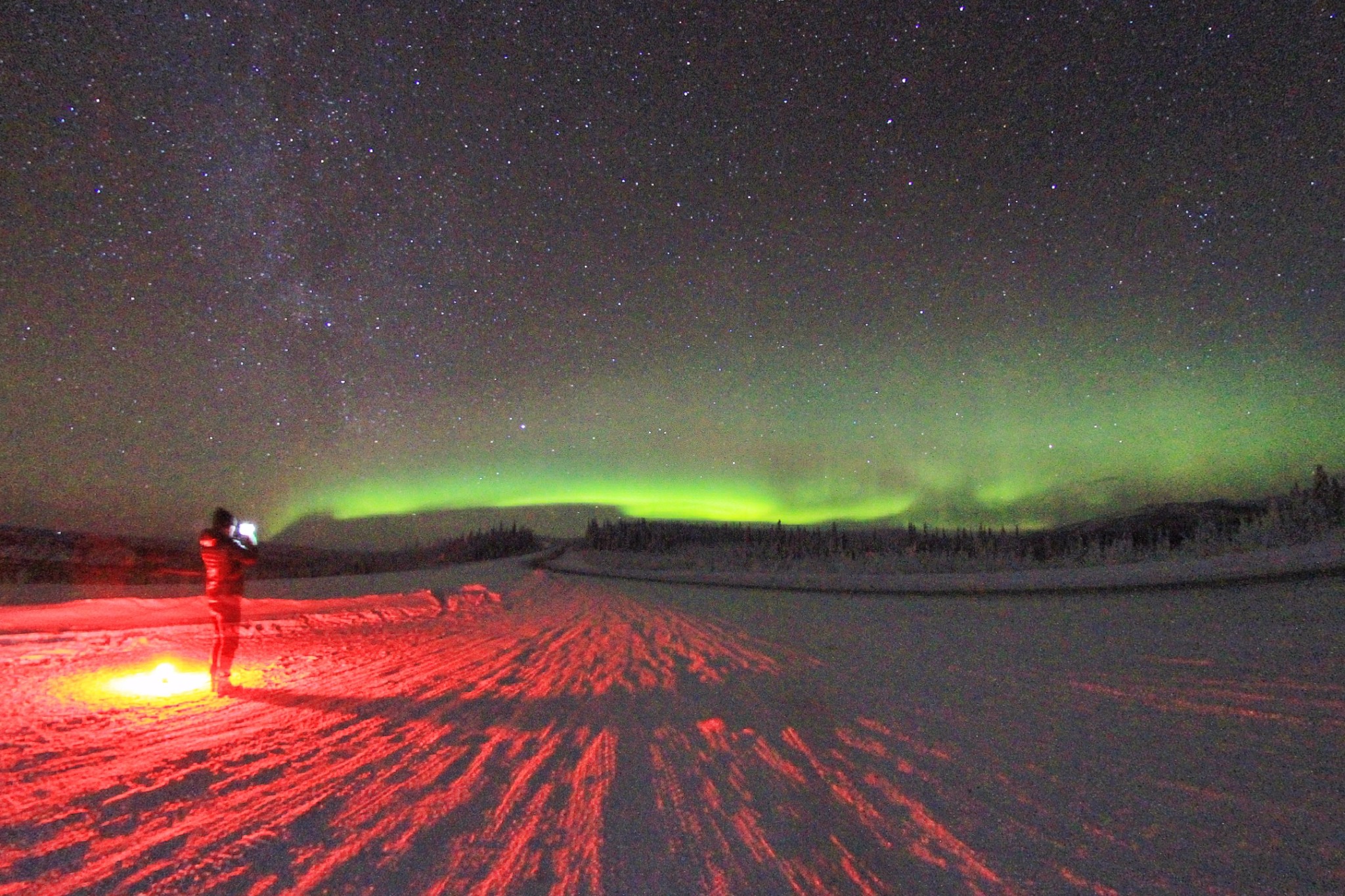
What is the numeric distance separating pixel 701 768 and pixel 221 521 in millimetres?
5308

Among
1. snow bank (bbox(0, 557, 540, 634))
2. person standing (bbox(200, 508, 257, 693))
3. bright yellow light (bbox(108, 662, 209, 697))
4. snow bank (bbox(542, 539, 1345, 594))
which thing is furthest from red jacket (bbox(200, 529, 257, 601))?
snow bank (bbox(542, 539, 1345, 594))

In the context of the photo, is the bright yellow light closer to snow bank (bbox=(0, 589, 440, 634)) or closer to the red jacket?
the red jacket

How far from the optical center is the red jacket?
6531 millimetres

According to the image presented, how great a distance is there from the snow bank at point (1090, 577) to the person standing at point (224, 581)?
12.5 m

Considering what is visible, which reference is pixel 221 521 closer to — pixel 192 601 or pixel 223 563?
pixel 223 563

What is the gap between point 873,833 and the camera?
3.36 meters

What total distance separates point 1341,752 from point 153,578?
26272 millimetres

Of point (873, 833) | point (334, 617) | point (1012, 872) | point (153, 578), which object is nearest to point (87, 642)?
point (334, 617)

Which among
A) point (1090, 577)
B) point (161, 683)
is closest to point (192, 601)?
point (161, 683)

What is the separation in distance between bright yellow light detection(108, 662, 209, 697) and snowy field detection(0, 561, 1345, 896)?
0.55ft

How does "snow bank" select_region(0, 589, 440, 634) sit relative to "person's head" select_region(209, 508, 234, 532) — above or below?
below

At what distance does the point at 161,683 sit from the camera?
6559mm

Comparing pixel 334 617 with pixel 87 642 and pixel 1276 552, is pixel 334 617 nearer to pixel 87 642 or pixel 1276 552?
pixel 87 642

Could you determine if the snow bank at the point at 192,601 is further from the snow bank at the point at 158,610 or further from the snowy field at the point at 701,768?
the snowy field at the point at 701,768
